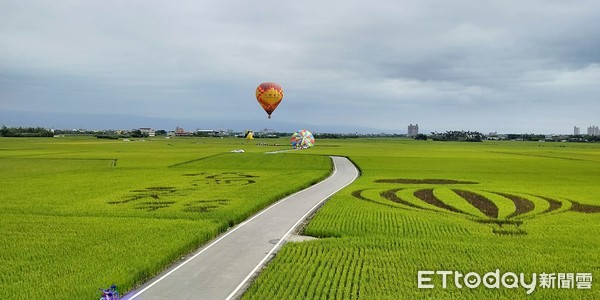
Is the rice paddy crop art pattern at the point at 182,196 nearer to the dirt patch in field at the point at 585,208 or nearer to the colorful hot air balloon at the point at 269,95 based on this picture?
the dirt patch in field at the point at 585,208

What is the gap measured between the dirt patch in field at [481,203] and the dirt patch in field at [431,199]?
1.72 meters

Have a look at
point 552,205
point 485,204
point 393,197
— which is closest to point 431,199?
point 393,197

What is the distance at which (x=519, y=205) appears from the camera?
33625 millimetres

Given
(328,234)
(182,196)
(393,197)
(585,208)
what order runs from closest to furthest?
(328,234) < (585,208) < (182,196) < (393,197)

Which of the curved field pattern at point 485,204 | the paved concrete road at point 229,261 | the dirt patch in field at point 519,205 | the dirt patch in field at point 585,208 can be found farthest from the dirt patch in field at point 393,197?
the dirt patch in field at point 585,208

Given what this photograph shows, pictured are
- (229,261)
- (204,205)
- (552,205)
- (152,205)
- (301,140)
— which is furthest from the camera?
(301,140)

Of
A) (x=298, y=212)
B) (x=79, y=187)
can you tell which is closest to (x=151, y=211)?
(x=298, y=212)

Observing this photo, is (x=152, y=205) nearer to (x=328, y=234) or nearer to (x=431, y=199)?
(x=328, y=234)

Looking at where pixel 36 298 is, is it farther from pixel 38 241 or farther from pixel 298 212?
pixel 298 212

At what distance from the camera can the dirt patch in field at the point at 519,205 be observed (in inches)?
1208

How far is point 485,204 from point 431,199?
416cm

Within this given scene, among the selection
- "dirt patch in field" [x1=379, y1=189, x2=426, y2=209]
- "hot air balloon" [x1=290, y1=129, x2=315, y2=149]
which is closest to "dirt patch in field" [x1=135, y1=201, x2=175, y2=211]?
"dirt patch in field" [x1=379, y1=189, x2=426, y2=209]

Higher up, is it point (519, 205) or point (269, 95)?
point (269, 95)

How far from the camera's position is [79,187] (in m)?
41.8
